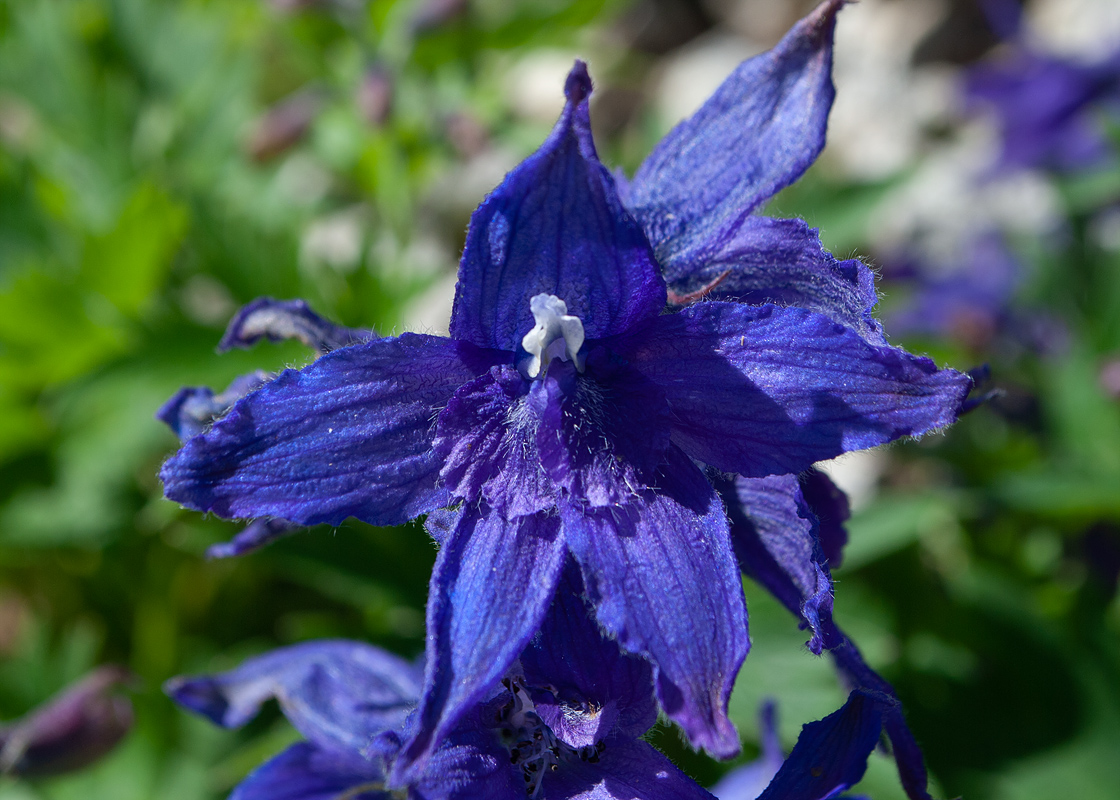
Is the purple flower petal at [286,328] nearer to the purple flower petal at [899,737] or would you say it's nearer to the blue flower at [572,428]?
the blue flower at [572,428]

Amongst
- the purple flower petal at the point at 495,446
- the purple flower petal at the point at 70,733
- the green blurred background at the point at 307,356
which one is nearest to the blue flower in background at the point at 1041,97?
the green blurred background at the point at 307,356

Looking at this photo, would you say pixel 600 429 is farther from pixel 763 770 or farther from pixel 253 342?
pixel 763 770

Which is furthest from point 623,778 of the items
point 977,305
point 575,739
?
point 977,305

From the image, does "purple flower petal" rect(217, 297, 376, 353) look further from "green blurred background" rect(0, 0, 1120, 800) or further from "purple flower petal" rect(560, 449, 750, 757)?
"green blurred background" rect(0, 0, 1120, 800)

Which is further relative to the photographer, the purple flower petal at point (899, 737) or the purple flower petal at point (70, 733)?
the purple flower petal at point (70, 733)

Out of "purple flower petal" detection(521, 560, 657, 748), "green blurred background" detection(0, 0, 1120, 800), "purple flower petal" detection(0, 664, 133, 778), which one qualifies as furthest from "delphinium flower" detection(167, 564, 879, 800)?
"purple flower petal" detection(0, 664, 133, 778)

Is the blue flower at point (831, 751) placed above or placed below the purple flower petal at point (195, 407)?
below
